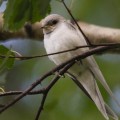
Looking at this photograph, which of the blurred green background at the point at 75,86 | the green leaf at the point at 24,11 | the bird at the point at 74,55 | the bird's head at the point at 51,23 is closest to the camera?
the green leaf at the point at 24,11

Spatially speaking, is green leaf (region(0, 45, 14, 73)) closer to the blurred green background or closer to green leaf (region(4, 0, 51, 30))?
green leaf (region(4, 0, 51, 30))

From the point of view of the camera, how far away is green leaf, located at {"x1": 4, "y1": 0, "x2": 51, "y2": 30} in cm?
172

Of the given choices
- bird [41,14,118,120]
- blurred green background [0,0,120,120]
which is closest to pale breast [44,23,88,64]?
bird [41,14,118,120]

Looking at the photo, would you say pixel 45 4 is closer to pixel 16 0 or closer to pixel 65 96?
pixel 16 0

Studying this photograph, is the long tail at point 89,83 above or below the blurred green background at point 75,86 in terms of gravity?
above

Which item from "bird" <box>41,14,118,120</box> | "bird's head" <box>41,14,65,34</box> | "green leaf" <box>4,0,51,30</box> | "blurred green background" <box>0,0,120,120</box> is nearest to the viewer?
"green leaf" <box>4,0,51,30</box>

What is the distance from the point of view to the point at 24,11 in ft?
5.76

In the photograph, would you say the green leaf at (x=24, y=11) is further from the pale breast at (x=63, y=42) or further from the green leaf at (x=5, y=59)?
the pale breast at (x=63, y=42)

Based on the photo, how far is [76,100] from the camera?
2.73 metres

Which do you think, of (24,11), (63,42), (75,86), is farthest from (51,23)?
(24,11)

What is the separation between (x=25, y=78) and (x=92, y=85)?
916 millimetres

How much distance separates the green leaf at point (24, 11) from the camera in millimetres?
1719

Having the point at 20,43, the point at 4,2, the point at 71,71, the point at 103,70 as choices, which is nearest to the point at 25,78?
the point at 20,43

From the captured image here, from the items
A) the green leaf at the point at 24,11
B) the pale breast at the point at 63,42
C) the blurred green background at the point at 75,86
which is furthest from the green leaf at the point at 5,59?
the blurred green background at the point at 75,86
